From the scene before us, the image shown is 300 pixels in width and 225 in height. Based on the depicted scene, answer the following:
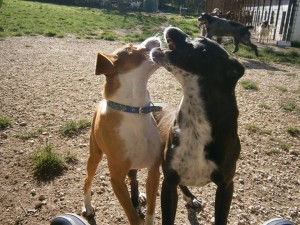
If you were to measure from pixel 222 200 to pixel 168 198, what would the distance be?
0.44 metres

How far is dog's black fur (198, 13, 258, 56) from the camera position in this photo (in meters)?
13.5

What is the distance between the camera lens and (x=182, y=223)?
347 cm

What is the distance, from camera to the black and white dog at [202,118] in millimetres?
2576

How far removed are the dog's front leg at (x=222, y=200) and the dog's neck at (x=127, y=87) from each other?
0.97 m

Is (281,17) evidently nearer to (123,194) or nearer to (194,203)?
(194,203)

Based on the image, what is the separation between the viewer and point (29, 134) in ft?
16.7

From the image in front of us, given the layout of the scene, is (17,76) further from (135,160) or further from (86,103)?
(135,160)

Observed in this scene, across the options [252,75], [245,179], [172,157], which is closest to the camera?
[172,157]

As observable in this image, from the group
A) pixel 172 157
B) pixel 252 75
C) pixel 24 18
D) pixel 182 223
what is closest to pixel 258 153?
pixel 182 223

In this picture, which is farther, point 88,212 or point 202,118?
point 88,212

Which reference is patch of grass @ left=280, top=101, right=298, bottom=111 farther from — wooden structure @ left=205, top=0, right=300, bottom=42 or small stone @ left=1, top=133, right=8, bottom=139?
wooden structure @ left=205, top=0, right=300, bottom=42

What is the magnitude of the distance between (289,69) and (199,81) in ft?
32.4

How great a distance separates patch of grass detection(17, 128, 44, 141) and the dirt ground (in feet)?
0.25

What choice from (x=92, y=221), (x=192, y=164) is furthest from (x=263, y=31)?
(x=192, y=164)
